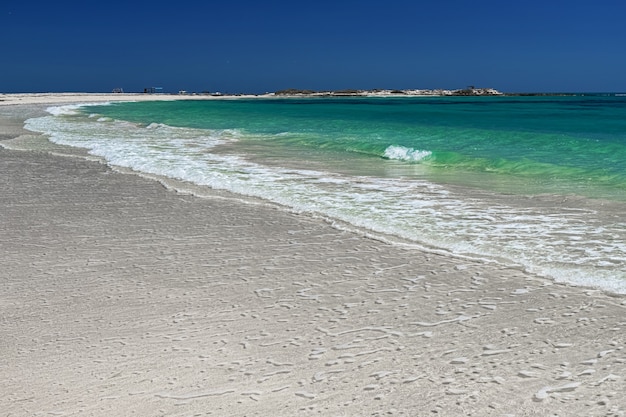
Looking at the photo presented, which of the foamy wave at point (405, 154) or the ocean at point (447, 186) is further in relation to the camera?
the foamy wave at point (405, 154)

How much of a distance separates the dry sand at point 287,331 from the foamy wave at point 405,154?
8.51 m

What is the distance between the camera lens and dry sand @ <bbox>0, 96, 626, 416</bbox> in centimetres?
315

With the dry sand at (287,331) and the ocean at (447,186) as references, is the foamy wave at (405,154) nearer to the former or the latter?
the ocean at (447,186)

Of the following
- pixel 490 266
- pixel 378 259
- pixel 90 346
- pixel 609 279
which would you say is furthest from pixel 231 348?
pixel 609 279

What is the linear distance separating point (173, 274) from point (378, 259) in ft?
5.57

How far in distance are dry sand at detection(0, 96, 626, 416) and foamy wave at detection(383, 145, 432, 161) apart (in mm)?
8506

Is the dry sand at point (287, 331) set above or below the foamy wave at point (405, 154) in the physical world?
below

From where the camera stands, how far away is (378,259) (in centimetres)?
562

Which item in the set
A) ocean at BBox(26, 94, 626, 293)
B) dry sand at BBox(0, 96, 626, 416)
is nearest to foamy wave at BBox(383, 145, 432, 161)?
ocean at BBox(26, 94, 626, 293)

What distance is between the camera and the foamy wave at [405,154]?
14830 millimetres

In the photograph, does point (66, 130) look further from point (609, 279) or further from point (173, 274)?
point (609, 279)

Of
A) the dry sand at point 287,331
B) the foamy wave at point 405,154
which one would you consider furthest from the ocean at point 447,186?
the dry sand at point 287,331

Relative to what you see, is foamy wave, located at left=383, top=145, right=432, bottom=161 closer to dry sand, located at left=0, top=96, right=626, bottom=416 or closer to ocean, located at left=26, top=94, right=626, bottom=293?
ocean, located at left=26, top=94, right=626, bottom=293

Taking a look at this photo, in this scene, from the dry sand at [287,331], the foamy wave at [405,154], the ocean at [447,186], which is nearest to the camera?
the dry sand at [287,331]
